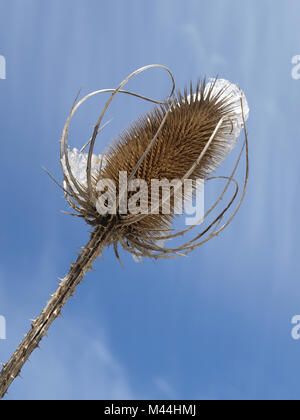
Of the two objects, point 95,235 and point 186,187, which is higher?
point 186,187

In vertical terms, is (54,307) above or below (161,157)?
below

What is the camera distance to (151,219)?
533cm

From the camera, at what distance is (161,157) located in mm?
5027

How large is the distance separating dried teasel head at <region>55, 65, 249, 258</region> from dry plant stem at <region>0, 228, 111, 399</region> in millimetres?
204

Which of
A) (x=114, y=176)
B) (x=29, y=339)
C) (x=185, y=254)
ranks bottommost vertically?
(x=29, y=339)

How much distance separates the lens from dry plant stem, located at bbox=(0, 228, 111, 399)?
415cm

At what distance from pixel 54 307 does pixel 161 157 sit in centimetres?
215

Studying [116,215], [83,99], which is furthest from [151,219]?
[83,99]

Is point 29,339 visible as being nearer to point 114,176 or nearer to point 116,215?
point 116,215

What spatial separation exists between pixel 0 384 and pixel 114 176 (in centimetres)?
262

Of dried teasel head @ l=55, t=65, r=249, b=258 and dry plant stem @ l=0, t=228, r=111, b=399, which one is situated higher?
dried teasel head @ l=55, t=65, r=249, b=258

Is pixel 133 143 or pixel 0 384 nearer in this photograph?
pixel 0 384

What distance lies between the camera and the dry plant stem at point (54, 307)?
4152 mm

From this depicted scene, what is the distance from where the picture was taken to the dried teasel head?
4945 millimetres
